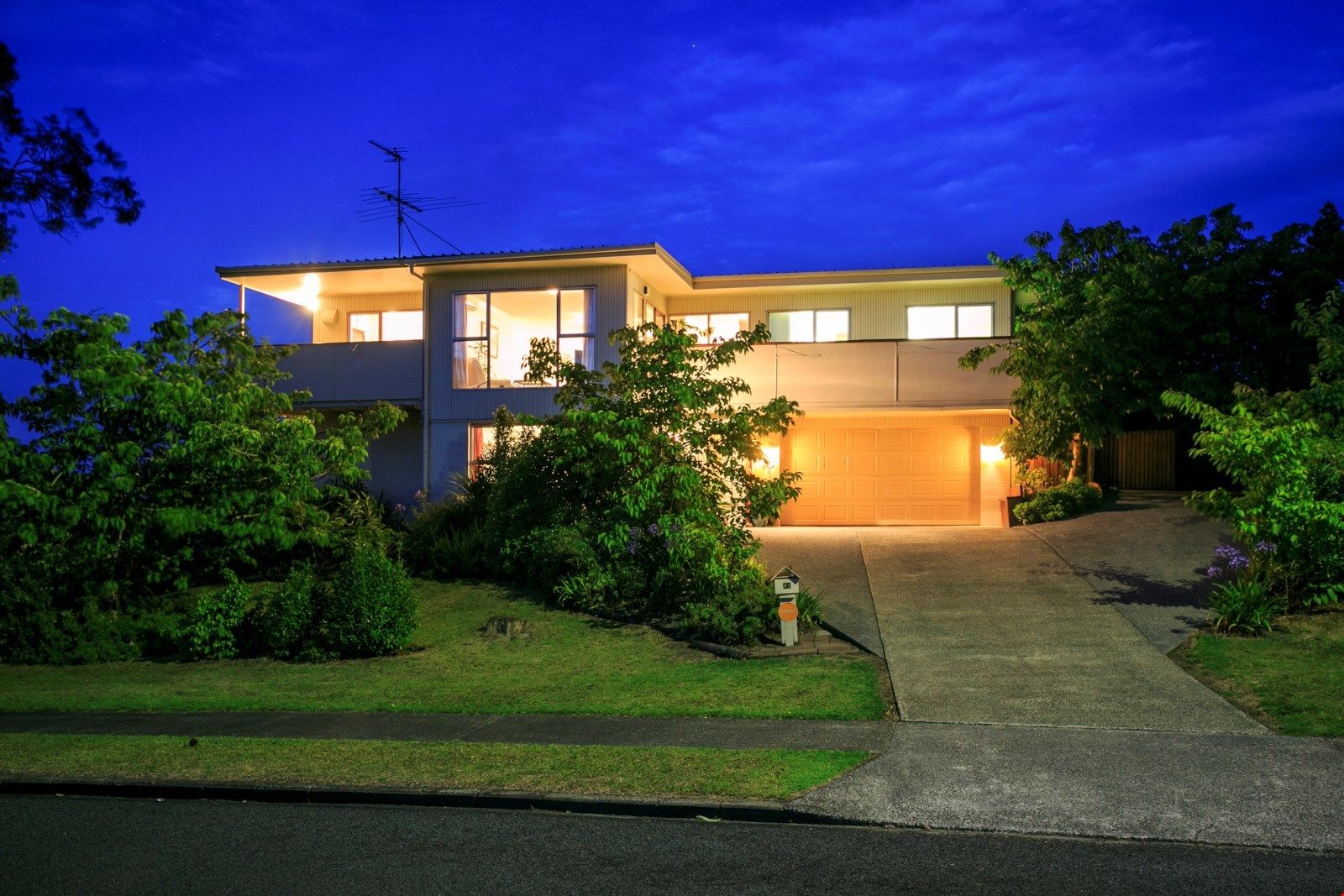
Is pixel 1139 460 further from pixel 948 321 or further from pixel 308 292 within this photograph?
pixel 308 292

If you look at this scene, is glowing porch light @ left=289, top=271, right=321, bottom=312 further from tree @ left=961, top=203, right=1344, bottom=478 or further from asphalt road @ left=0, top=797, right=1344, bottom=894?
asphalt road @ left=0, top=797, right=1344, bottom=894

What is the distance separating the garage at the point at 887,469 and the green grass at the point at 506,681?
35.2 feet

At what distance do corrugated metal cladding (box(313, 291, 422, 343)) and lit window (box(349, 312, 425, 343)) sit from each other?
0.11m

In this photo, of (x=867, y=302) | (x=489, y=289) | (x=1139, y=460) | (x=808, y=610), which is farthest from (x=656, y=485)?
(x=1139, y=460)

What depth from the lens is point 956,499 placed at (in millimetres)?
23656

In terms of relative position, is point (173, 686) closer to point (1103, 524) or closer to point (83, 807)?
point (83, 807)

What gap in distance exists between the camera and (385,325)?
81.9 feet

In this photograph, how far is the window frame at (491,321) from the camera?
21.5m

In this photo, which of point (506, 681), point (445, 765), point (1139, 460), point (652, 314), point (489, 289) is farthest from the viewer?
point (1139, 460)

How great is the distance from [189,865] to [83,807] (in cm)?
186

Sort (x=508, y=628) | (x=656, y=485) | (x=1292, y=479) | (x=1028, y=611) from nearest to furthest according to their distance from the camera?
(x=1292, y=479)
(x=1028, y=611)
(x=508, y=628)
(x=656, y=485)

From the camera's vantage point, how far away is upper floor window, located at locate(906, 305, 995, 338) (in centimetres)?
2427

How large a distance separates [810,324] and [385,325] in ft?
31.7

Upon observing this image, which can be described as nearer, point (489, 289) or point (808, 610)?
point (808, 610)
